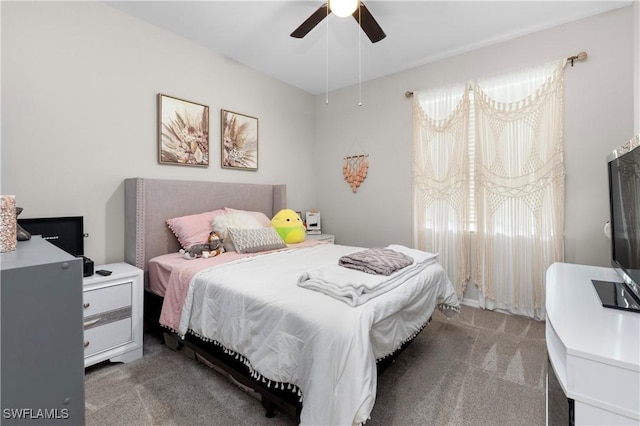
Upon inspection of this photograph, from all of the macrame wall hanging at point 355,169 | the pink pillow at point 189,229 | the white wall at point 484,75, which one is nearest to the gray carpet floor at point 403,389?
the pink pillow at point 189,229

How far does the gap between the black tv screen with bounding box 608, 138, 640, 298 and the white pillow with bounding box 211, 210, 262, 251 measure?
2.54 m

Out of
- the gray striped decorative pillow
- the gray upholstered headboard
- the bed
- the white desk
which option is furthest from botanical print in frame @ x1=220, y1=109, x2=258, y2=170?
the white desk

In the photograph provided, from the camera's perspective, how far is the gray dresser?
2.15 feet

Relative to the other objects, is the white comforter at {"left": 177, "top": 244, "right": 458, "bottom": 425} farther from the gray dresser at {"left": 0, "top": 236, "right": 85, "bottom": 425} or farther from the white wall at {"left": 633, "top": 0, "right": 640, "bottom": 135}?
the white wall at {"left": 633, "top": 0, "right": 640, "bottom": 135}

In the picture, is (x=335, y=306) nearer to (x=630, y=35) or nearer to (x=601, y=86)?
(x=601, y=86)

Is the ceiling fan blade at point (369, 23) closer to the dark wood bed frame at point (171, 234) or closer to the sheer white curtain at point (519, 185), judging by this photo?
the sheer white curtain at point (519, 185)

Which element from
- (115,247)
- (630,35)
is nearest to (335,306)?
(115,247)

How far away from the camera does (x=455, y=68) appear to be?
10.4ft

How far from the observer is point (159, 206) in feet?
8.54

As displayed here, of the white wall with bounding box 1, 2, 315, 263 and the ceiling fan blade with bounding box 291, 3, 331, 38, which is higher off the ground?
the ceiling fan blade with bounding box 291, 3, 331, 38

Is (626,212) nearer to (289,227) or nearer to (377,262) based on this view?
(377,262)

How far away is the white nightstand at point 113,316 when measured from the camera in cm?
192

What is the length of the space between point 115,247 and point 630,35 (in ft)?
15.1

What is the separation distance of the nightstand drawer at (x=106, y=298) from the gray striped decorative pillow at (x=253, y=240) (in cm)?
83
